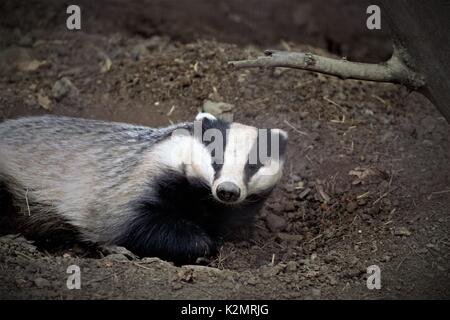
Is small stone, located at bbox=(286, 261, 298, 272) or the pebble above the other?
the pebble

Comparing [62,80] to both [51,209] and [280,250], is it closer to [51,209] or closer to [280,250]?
[51,209]

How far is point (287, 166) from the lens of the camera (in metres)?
4.94

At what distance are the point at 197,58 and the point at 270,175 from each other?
1.90 meters

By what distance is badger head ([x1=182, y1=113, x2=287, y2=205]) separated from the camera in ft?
11.8

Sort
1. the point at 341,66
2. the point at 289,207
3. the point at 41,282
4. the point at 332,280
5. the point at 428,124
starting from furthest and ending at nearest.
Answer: the point at 428,124, the point at 289,207, the point at 341,66, the point at 332,280, the point at 41,282

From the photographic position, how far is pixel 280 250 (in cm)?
422

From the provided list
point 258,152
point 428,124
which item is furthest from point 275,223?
Answer: point 428,124

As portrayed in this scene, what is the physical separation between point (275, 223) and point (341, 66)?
4.57 ft

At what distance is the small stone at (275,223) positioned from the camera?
4.54 m

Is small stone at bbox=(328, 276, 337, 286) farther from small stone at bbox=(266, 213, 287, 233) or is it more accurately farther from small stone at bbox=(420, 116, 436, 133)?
small stone at bbox=(420, 116, 436, 133)

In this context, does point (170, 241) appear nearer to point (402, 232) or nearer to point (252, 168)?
point (252, 168)

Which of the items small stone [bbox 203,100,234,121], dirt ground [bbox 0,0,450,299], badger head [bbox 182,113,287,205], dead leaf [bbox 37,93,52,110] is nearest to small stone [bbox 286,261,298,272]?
dirt ground [bbox 0,0,450,299]

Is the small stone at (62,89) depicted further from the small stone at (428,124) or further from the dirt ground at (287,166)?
the small stone at (428,124)
